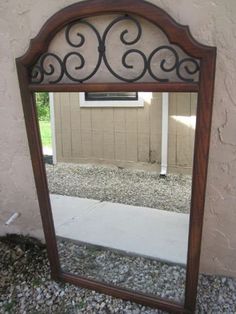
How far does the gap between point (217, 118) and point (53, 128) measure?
720 millimetres

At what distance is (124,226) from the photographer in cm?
161

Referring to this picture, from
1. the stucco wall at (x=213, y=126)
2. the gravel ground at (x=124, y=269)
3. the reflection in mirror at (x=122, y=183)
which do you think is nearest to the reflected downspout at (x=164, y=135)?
the reflection in mirror at (x=122, y=183)

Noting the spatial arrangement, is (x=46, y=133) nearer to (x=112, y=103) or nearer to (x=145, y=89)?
(x=112, y=103)

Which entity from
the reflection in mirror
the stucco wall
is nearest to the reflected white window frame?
the reflection in mirror

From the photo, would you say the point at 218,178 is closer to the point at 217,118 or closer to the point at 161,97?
the point at 217,118

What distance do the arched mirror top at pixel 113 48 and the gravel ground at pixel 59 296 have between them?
98 centimetres

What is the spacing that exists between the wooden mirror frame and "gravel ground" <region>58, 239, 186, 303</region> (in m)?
0.04

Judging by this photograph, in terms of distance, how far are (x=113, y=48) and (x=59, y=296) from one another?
1.18 meters

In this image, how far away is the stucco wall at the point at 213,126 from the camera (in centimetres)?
123

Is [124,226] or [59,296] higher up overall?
[124,226]

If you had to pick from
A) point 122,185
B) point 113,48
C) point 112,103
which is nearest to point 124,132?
point 112,103

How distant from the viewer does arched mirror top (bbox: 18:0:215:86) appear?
1172 mm

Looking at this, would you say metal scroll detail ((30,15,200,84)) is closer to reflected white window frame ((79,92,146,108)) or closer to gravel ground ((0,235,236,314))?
reflected white window frame ((79,92,146,108))

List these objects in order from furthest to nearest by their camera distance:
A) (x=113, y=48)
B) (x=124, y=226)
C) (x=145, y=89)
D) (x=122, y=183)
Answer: (x=124, y=226), (x=122, y=183), (x=113, y=48), (x=145, y=89)
